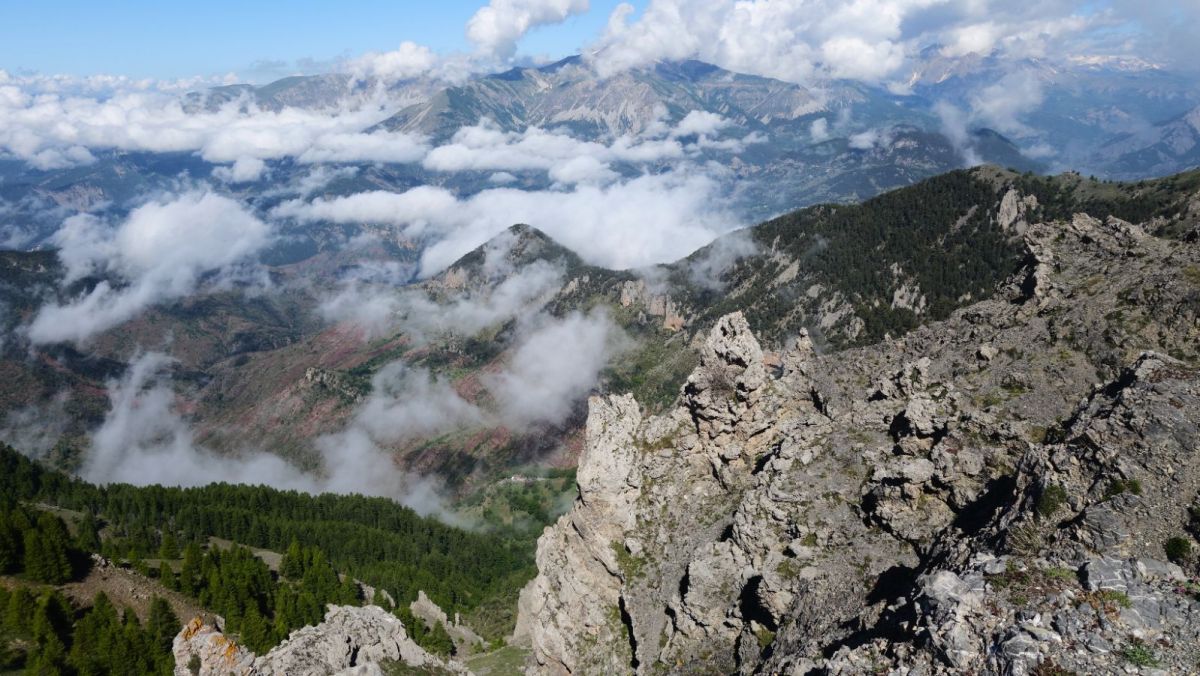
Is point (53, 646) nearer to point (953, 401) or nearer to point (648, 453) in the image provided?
point (648, 453)

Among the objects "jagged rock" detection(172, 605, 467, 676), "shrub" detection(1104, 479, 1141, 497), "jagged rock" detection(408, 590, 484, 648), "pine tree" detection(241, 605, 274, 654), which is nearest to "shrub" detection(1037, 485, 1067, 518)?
"shrub" detection(1104, 479, 1141, 497)

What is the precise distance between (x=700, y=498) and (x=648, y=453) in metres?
7.51

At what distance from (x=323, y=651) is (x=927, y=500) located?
47675mm

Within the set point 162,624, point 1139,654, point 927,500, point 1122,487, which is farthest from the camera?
point 162,624

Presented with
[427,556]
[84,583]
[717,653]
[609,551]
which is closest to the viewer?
[717,653]

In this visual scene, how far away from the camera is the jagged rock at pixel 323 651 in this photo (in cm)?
5088

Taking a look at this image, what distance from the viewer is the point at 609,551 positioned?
6303cm

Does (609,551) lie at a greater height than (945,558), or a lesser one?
lesser

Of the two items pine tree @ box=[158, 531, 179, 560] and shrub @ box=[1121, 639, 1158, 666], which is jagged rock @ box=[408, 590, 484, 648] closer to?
pine tree @ box=[158, 531, 179, 560]

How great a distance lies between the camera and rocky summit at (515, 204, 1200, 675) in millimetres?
25984

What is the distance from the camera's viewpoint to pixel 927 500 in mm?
43719

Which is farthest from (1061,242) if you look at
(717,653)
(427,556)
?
(427,556)

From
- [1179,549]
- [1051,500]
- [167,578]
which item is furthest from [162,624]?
[1179,549]

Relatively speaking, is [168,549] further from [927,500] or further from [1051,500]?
[1051,500]
